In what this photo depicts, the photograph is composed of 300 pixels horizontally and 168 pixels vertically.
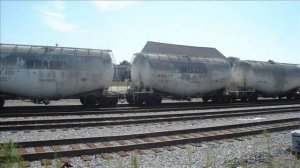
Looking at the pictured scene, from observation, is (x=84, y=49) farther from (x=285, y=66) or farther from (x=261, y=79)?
(x=285, y=66)

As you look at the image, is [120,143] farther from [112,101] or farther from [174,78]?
[174,78]

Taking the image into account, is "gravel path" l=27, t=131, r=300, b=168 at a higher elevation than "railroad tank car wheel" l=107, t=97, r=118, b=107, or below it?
below

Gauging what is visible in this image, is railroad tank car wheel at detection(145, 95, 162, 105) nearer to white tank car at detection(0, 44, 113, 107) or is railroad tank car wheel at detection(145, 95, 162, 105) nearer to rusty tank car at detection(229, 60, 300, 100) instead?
white tank car at detection(0, 44, 113, 107)

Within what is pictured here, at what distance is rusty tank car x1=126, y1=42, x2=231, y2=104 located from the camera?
22.3m

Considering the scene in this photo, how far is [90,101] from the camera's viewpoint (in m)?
20.4

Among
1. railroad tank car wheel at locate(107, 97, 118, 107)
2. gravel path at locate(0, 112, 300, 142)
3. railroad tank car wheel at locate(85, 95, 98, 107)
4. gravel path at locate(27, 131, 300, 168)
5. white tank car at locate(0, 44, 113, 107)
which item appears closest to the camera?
gravel path at locate(27, 131, 300, 168)

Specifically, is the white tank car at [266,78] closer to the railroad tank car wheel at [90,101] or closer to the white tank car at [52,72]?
the white tank car at [52,72]

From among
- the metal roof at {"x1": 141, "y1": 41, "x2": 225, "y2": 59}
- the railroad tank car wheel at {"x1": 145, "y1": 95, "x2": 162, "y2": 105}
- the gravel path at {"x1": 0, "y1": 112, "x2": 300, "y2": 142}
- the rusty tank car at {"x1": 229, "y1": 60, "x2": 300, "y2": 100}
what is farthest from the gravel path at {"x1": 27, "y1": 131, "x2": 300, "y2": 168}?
the metal roof at {"x1": 141, "y1": 41, "x2": 225, "y2": 59}

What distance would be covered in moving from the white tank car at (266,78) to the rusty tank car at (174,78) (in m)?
2.45

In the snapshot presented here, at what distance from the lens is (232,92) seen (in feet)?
89.6

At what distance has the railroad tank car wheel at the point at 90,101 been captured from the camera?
66.6 ft

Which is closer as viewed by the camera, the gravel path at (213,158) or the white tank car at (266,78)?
the gravel path at (213,158)

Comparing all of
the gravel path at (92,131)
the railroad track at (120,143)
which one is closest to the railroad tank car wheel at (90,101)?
the gravel path at (92,131)

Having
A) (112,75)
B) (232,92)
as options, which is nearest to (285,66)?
(232,92)
